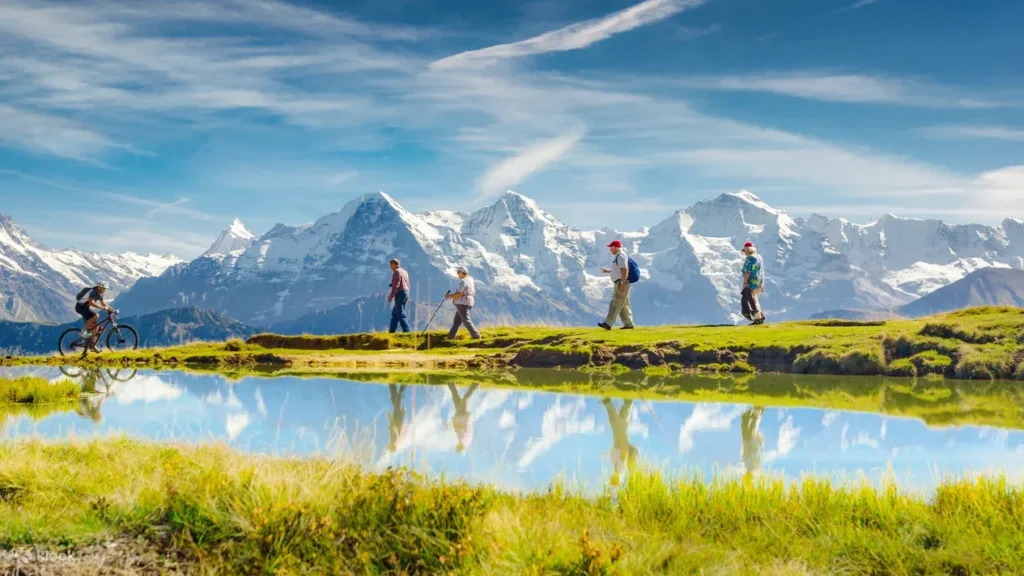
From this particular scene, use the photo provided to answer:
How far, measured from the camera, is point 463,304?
34.2 metres

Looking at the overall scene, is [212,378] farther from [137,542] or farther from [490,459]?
[137,542]

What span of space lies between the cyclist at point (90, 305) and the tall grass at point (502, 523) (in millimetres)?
24829

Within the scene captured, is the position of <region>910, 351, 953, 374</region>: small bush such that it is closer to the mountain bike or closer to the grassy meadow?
the grassy meadow

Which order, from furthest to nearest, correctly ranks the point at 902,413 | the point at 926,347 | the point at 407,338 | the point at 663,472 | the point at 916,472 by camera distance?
the point at 407,338 < the point at 926,347 < the point at 902,413 < the point at 916,472 < the point at 663,472

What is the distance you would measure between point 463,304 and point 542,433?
68.8 ft

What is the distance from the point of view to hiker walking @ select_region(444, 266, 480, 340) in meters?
33.9

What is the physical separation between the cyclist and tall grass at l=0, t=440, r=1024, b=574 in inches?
978

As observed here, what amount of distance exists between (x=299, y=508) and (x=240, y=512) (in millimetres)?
546

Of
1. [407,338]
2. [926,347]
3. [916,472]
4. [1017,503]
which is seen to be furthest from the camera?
[407,338]

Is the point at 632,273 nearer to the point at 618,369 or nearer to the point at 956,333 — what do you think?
the point at 618,369

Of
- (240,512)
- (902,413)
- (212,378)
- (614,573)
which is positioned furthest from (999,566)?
(212,378)

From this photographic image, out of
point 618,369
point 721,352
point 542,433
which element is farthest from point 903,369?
point 542,433

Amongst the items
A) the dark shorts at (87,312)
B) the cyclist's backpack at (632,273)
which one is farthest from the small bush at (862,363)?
the dark shorts at (87,312)

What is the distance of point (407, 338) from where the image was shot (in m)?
35.1
